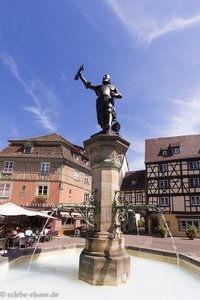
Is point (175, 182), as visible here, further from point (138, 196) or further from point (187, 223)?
point (138, 196)

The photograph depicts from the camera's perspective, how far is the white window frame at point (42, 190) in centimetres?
2542

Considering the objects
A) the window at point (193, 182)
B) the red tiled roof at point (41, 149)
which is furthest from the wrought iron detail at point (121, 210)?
the window at point (193, 182)

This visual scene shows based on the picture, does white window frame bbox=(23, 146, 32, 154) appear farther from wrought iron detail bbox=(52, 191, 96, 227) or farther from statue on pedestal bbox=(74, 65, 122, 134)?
wrought iron detail bbox=(52, 191, 96, 227)

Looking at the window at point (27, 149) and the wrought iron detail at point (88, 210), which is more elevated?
the window at point (27, 149)

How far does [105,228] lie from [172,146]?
26.0 m

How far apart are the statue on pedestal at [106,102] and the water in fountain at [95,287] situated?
4.02m

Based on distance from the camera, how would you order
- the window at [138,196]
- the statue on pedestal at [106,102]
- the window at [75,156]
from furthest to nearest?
the window at [138,196] < the window at [75,156] < the statue on pedestal at [106,102]

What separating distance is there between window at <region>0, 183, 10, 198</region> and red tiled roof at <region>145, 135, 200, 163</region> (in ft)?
57.4

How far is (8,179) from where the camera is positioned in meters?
25.8

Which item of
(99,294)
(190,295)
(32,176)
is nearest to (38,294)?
(99,294)

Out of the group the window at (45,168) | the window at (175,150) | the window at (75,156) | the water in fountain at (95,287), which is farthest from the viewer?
the window at (175,150)

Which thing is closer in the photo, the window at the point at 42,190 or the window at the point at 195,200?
the window at the point at 42,190

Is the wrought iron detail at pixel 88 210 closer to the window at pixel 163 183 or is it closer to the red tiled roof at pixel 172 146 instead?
the window at pixel 163 183

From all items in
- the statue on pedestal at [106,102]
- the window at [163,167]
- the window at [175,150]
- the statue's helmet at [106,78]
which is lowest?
the statue on pedestal at [106,102]
